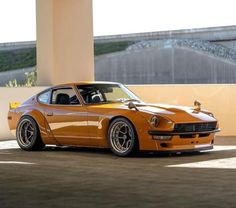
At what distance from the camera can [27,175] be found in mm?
7703

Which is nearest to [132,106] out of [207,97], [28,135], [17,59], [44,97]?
[44,97]

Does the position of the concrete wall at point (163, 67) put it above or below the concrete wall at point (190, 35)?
below

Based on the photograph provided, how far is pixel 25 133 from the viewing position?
11.6 metres

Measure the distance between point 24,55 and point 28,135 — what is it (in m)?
28.8

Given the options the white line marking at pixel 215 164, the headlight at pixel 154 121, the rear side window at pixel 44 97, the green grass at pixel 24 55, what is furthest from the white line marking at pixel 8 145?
the green grass at pixel 24 55

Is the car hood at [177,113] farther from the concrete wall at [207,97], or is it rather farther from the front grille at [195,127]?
the concrete wall at [207,97]

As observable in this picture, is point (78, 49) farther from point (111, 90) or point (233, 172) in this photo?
point (233, 172)

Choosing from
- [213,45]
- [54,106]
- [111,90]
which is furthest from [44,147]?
[213,45]

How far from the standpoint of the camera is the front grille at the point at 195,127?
31.9 feet

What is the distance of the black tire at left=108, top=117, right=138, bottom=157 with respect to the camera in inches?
386

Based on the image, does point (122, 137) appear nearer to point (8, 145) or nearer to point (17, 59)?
point (8, 145)

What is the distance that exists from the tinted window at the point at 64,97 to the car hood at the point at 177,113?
133 centimetres

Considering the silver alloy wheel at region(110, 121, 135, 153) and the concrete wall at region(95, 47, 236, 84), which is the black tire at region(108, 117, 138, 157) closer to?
the silver alloy wheel at region(110, 121, 135, 153)

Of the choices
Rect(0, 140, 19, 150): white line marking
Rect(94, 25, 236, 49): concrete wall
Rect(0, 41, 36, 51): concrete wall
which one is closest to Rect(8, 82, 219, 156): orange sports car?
Rect(0, 140, 19, 150): white line marking
